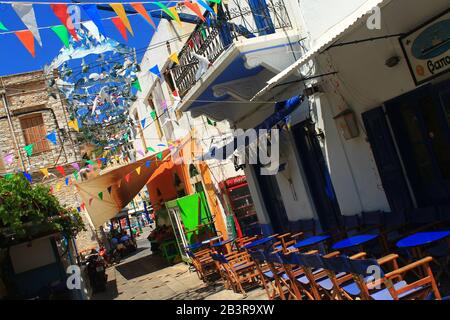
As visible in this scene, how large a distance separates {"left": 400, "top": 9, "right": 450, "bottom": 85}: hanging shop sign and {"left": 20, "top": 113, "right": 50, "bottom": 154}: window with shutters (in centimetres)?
1900

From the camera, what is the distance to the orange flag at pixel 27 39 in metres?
5.57

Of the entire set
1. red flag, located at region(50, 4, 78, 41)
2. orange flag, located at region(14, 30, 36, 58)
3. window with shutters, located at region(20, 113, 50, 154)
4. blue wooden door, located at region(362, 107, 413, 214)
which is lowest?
blue wooden door, located at region(362, 107, 413, 214)

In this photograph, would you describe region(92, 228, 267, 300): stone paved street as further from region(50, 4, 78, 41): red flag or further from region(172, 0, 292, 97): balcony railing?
region(50, 4, 78, 41): red flag

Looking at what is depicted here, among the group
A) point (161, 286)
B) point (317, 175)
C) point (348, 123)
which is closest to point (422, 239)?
point (348, 123)

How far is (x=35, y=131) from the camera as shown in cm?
2234

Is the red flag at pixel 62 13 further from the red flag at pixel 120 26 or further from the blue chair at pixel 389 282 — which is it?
the blue chair at pixel 389 282

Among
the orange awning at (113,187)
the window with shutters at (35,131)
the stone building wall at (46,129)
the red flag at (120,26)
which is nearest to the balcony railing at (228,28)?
the red flag at (120,26)

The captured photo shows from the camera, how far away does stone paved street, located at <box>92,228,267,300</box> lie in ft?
33.6

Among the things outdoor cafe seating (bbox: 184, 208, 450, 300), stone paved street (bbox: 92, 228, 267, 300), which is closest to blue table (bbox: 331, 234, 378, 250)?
outdoor cafe seating (bbox: 184, 208, 450, 300)

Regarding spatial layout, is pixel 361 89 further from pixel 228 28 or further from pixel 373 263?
pixel 373 263

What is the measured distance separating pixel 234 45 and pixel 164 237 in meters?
12.1

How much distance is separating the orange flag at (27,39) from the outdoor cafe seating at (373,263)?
3999 mm

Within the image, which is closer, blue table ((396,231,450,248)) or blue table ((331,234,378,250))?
blue table ((396,231,450,248))
